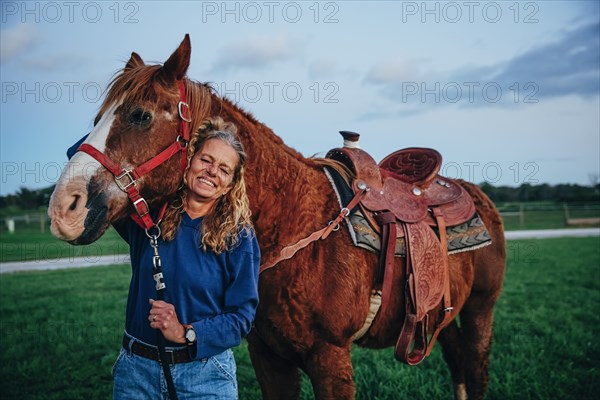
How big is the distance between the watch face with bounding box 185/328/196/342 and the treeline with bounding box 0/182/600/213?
28554 millimetres

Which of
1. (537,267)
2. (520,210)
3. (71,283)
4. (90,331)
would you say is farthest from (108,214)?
(520,210)

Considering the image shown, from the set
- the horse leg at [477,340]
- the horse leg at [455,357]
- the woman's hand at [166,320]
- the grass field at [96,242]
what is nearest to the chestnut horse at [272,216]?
the woman's hand at [166,320]

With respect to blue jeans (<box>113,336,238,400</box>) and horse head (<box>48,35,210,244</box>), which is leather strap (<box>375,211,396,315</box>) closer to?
blue jeans (<box>113,336,238,400</box>)

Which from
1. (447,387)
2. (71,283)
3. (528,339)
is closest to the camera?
(447,387)

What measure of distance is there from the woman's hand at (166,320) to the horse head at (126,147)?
42 centimetres

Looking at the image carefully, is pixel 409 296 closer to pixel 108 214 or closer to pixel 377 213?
pixel 377 213

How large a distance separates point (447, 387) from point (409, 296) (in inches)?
83.3

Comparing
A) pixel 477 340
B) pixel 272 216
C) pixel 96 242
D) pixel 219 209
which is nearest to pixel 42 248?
pixel 96 242

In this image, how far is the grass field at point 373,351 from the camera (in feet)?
14.0

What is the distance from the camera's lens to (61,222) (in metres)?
1.78

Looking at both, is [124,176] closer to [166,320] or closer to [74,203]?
[74,203]

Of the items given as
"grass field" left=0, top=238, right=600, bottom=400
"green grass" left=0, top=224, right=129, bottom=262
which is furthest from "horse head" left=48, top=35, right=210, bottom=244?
"green grass" left=0, top=224, right=129, bottom=262

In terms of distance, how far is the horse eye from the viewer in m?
2.00

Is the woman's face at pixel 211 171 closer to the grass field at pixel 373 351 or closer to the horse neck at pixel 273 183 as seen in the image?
the horse neck at pixel 273 183
